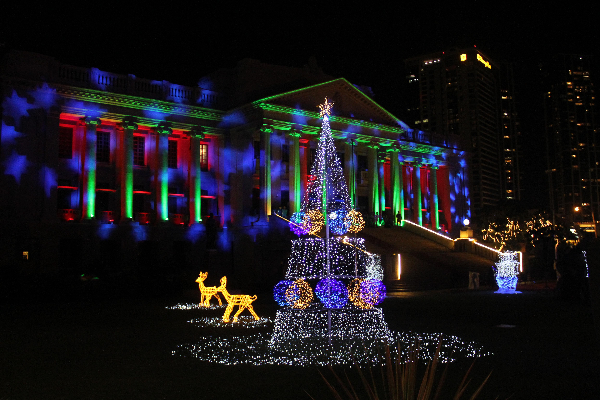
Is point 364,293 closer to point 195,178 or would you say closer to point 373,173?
point 195,178

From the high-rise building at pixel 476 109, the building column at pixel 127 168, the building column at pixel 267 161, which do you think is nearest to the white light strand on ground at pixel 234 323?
the building column at pixel 127 168

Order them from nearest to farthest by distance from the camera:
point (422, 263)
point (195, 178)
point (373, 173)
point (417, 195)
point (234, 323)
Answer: point (234, 323) → point (422, 263) → point (195, 178) → point (373, 173) → point (417, 195)

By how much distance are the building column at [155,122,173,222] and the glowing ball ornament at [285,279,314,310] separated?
27513mm

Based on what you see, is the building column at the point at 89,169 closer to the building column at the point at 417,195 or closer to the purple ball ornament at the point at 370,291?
the purple ball ornament at the point at 370,291

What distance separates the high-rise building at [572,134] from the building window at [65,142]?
82731mm

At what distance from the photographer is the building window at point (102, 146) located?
3900 cm

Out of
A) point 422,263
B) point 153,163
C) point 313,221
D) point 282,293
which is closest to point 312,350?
point 282,293

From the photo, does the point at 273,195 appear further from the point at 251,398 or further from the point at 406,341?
the point at 251,398

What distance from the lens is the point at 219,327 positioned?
16.2m

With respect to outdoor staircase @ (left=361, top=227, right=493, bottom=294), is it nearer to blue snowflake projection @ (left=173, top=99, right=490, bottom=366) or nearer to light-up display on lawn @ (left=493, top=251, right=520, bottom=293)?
light-up display on lawn @ (left=493, top=251, right=520, bottom=293)

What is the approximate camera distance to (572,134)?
3868 inches

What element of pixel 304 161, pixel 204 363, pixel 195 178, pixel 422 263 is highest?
pixel 304 161

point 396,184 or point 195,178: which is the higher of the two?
point 396,184

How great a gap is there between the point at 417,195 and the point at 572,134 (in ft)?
191
